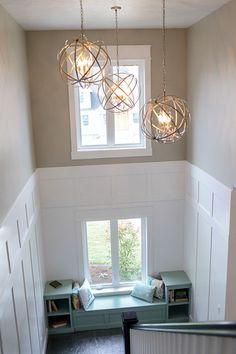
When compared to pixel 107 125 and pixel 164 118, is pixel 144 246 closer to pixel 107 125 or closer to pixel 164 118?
pixel 107 125

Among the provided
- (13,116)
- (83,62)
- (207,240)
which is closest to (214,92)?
(207,240)

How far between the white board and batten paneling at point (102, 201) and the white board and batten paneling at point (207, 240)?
0.91 ft

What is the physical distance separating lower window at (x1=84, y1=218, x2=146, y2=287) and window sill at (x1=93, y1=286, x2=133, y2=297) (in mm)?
96

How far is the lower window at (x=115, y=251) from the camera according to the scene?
573 cm

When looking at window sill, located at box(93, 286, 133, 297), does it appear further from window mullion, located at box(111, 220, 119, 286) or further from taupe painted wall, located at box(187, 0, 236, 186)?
taupe painted wall, located at box(187, 0, 236, 186)

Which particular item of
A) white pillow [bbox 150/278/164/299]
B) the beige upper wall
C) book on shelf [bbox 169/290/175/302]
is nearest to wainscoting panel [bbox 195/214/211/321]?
book on shelf [bbox 169/290/175/302]

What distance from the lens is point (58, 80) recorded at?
197 inches

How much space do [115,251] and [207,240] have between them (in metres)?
1.82

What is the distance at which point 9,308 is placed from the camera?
302cm

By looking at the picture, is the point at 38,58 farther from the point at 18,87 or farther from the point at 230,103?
the point at 230,103

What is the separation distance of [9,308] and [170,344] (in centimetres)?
182

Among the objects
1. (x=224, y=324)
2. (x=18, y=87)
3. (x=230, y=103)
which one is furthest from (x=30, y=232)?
(x=224, y=324)

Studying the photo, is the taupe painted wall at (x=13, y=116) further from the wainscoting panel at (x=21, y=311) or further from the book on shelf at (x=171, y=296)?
the book on shelf at (x=171, y=296)

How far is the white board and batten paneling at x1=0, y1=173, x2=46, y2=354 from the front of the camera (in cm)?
295
